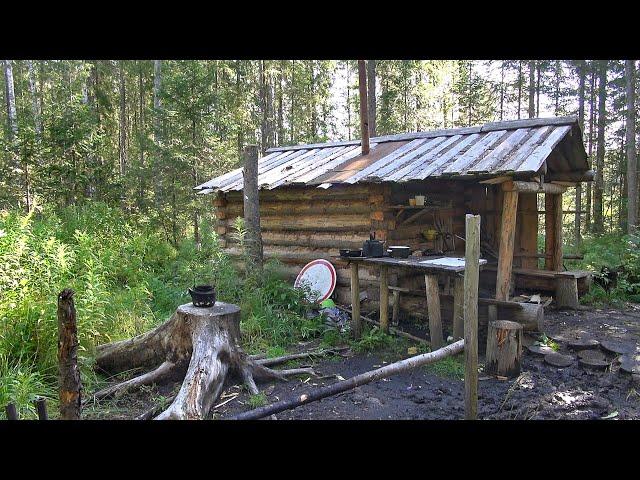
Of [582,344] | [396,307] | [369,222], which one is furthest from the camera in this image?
[369,222]

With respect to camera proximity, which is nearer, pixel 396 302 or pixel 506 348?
pixel 506 348

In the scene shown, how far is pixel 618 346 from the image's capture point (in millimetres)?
6508

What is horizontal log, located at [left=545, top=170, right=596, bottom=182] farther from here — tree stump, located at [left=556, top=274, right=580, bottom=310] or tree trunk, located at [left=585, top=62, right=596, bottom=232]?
tree trunk, located at [left=585, top=62, right=596, bottom=232]

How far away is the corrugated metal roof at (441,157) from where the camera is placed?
23.5ft

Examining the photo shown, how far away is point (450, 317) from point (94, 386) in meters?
5.67

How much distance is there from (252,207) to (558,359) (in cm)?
579

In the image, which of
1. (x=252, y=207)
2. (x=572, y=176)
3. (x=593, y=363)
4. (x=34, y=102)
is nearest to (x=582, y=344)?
(x=593, y=363)

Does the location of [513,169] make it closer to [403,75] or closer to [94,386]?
[94,386]

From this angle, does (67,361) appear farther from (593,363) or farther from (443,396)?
(593,363)

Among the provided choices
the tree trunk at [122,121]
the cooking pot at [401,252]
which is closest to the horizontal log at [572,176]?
the cooking pot at [401,252]

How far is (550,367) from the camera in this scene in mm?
6062

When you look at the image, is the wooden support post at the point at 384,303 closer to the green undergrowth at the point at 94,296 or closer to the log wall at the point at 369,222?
the log wall at the point at 369,222
